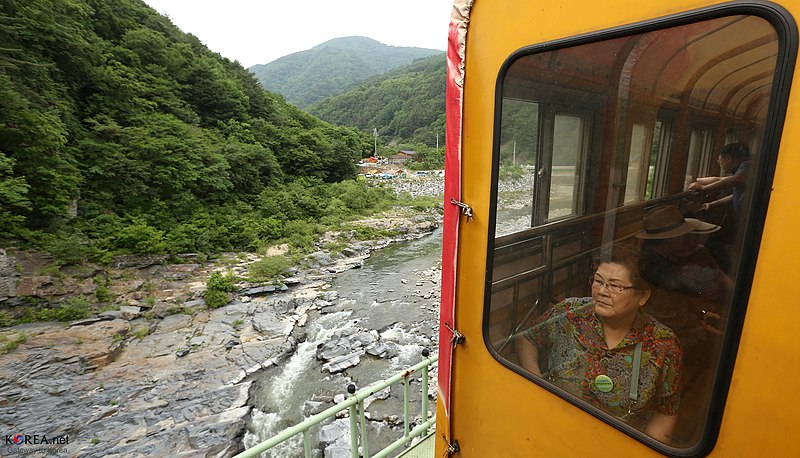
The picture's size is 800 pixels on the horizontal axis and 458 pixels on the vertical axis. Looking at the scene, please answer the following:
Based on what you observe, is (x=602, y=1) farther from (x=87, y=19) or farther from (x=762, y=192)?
(x=87, y=19)

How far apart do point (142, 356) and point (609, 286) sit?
9.78 meters

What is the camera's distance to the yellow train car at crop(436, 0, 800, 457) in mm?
815

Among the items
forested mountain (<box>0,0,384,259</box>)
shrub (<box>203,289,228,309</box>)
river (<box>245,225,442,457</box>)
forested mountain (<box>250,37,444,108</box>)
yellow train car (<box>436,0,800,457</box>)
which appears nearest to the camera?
yellow train car (<box>436,0,800,457</box>)

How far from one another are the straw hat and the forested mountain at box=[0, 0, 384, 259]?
1389 centimetres

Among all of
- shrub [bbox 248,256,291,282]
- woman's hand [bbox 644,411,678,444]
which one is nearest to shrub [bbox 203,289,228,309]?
shrub [bbox 248,256,291,282]

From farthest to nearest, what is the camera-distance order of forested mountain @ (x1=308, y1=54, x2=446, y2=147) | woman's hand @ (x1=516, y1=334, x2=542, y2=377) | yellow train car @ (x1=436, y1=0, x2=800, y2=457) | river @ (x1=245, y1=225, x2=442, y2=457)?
1. forested mountain @ (x1=308, y1=54, x2=446, y2=147)
2. river @ (x1=245, y1=225, x2=442, y2=457)
3. woman's hand @ (x1=516, y1=334, x2=542, y2=377)
4. yellow train car @ (x1=436, y1=0, x2=800, y2=457)

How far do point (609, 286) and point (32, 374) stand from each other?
10207 millimetres

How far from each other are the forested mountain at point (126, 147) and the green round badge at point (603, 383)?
13789 millimetres

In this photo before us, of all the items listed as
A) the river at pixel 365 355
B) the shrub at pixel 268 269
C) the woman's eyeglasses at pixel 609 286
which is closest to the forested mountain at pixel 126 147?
the shrub at pixel 268 269

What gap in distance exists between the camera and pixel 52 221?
11.5 m

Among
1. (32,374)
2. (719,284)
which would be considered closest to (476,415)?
(719,284)

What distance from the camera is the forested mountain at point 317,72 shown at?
406 ft

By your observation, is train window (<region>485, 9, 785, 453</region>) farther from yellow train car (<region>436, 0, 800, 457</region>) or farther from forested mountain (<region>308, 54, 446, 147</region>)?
forested mountain (<region>308, 54, 446, 147</region>)

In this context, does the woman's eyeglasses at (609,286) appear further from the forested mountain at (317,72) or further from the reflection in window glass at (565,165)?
the forested mountain at (317,72)
